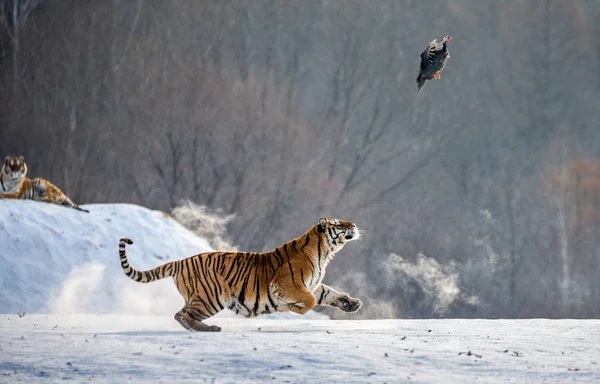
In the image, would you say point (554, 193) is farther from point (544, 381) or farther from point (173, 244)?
point (544, 381)

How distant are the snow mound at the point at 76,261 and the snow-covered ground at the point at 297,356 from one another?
4.37 metres

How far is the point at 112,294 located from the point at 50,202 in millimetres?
2304

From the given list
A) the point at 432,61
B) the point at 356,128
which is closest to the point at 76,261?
the point at 432,61

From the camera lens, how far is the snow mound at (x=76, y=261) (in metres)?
11.8

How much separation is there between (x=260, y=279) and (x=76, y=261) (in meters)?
5.71

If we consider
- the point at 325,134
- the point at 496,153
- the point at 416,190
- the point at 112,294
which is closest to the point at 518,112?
the point at 496,153

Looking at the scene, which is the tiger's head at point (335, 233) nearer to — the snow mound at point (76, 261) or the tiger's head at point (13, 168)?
the snow mound at point (76, 261)

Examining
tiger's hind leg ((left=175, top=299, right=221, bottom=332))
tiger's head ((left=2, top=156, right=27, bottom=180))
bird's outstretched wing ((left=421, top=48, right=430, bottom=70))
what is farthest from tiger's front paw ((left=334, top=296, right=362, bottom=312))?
tiger's head ((left=2, top=156, right=27, bottom=180))

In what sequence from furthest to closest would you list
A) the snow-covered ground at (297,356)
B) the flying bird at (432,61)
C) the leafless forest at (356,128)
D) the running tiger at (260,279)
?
the leafless forest at (356,128) < the flying bird at (432,61) < the running tiger at (260,279) < the snow-covered ground at (297,356)

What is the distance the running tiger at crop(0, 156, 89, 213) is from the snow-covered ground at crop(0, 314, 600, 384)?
6.19 metres

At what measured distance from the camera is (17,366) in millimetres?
5410

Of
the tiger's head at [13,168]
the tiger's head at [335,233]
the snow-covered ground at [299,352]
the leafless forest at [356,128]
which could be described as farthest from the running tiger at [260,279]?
the leafless forest at [356,128]

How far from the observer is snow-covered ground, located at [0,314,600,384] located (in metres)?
5.27

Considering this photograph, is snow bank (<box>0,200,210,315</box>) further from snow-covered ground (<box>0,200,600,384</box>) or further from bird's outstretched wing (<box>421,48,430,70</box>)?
bird's outstretched wing (<box>421,48,430,70</box>)
